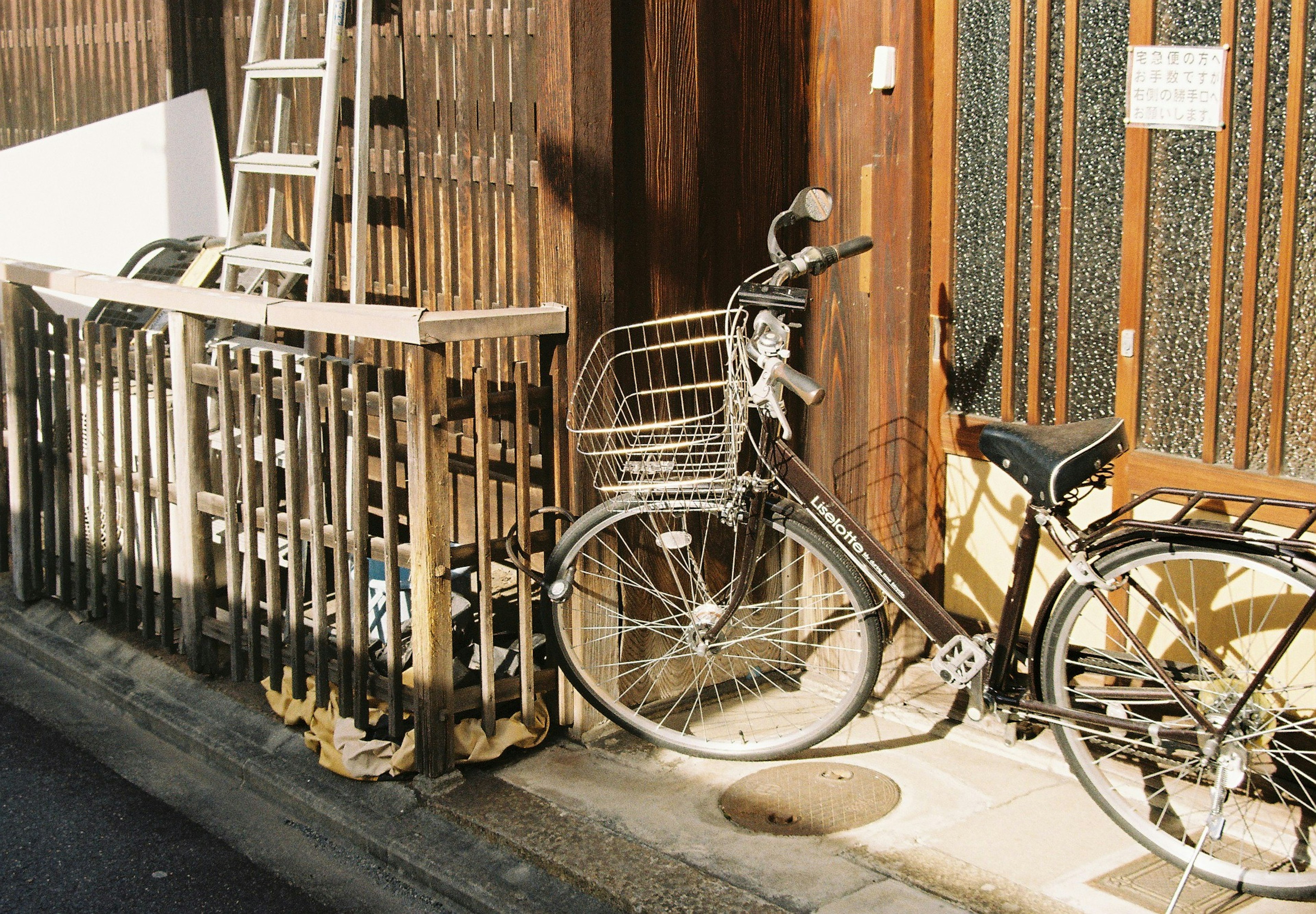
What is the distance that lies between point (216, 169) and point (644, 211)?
3977 millimetres

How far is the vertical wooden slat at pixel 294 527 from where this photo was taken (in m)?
4.82

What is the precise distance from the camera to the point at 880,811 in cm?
420

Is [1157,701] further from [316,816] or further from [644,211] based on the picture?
[316,816]

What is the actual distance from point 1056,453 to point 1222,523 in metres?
0.50

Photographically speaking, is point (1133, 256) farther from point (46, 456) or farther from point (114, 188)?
point (114, 188)

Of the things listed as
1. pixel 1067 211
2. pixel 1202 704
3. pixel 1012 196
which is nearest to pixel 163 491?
pixel 1012 196

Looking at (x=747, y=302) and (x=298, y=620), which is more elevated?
(x=747, y=302)

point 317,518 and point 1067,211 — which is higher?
point 1067,211

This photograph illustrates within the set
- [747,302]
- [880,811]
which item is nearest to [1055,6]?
[747,302]

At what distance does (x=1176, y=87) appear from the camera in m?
4.02

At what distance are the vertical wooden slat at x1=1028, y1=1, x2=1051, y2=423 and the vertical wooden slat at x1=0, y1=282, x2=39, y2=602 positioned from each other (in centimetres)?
457

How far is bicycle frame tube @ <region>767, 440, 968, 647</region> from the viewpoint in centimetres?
432

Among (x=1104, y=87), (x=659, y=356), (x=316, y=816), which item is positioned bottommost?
(x=316, y=816)

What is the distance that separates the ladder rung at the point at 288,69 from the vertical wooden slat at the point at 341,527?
168 cm
